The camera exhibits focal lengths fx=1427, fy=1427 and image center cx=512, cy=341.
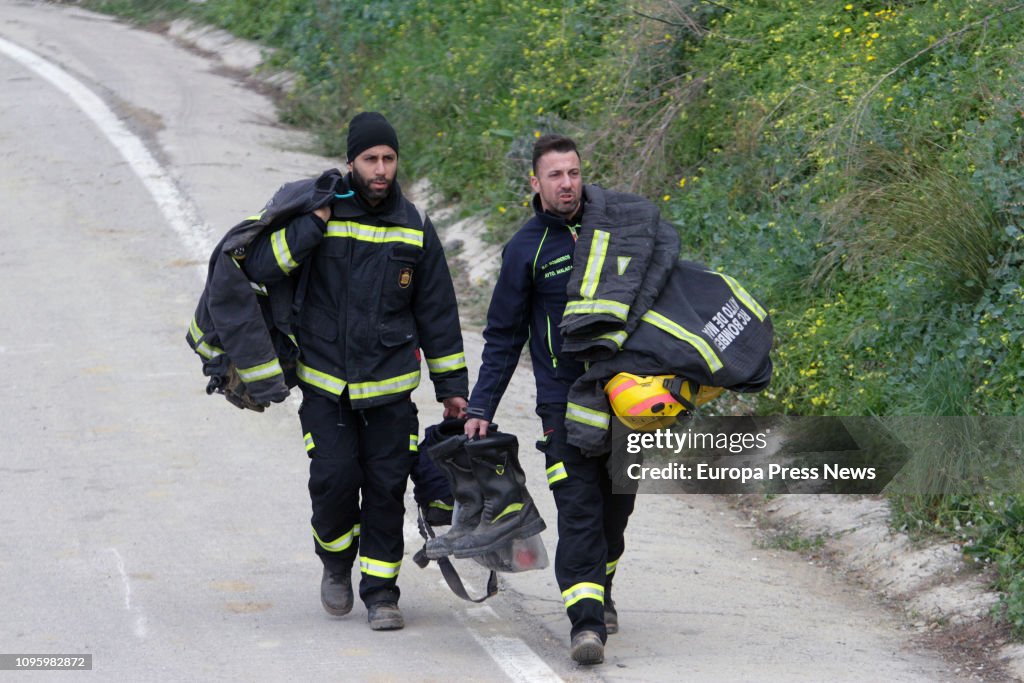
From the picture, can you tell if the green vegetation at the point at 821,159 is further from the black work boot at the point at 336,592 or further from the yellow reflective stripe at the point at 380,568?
the black work boot at the point at 336,592

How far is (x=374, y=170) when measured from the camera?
5500 millimetres

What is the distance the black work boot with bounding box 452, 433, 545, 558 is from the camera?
554 cm

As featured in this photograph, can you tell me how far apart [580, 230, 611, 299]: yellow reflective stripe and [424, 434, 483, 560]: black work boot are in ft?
2.78

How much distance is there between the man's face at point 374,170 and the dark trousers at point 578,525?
106 centimetres

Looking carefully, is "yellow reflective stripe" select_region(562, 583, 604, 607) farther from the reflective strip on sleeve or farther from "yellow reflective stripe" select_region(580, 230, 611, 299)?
"yellow reflective stripe" select_region(580, 230, 611, 299)

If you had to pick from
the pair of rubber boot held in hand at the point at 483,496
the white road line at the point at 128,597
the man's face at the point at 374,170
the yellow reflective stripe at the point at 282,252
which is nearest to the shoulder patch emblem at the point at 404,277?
the man's face at the point at 374,170

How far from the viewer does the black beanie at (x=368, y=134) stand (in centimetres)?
548

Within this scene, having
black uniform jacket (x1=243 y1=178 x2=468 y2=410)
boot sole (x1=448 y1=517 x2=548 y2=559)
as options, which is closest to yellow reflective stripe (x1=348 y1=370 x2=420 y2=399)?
black uniform jacket (x1=243 y1=178 x2=468 y2=410)

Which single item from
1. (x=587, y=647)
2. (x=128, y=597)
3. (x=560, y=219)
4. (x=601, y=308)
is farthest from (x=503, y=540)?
(x=128, y=597)

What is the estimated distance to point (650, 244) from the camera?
5.24 metres

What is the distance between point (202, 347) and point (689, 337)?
6.31 ft

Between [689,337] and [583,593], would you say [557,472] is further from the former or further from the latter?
[689,337]

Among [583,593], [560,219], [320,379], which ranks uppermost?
[560,219]

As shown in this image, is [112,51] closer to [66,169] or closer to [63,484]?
[66,169]
